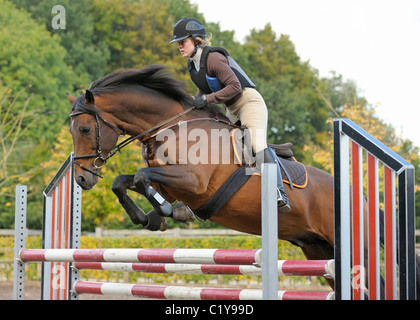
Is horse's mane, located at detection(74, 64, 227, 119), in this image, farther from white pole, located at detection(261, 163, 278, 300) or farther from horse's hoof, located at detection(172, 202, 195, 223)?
white pole, located at detection(261, 163, 278, 300)

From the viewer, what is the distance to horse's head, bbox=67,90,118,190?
4871 mm

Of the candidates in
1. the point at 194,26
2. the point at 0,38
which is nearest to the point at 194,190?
the point at 194,26

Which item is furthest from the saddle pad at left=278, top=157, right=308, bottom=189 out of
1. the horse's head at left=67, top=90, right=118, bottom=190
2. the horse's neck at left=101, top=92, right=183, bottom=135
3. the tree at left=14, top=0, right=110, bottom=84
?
the tree at left=14, top=0, right=110, bottom=84

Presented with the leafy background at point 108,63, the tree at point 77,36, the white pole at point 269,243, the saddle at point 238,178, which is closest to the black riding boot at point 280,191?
the saddle at point 238,178

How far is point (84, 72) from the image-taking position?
36125mm

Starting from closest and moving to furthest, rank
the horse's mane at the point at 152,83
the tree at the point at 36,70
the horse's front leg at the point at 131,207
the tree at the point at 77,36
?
the horse's front leg at the point at 131,207
the horse's mane at the point at 152,83
the tree at the point at 36,70
the tree at the point at 77,36

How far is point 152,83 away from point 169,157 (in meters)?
0.76

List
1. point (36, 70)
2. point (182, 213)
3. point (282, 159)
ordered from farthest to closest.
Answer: point (36, 70) < point (282, 159) < point (182, 213)

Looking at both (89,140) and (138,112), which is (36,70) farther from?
(89,140)

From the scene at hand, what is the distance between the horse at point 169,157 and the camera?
4.80 meters

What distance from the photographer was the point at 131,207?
4.89m

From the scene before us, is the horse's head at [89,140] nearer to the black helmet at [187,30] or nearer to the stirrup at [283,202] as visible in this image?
the black helmet at [187,30]

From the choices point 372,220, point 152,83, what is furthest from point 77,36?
point 372,220
